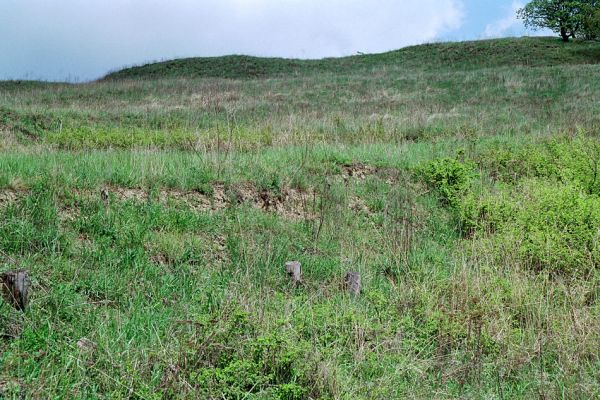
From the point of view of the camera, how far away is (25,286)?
179 inches

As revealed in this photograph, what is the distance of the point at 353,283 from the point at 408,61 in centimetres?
4043

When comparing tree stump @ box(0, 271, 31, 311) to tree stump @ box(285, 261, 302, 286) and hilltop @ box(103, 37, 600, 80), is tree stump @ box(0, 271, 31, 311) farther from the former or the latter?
hilltop @ box(103, 37, 600, 80)

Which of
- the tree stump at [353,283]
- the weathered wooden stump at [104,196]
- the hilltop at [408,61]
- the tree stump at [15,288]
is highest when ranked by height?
the hilltop at [408,61]

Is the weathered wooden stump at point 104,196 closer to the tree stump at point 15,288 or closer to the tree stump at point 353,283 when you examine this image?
the tree stump at point 15,288

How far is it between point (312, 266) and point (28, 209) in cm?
317

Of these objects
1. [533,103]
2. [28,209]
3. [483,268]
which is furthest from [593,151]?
[533,103]

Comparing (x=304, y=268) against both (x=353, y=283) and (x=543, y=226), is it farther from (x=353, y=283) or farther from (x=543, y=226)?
(x=543, y=226)

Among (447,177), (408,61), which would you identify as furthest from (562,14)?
(447,177)

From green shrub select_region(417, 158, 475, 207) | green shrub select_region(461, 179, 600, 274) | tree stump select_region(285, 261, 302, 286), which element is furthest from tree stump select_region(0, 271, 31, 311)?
green shrub select_region(417, 158, 475, 207)

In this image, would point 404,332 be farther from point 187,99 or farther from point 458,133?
point 187,99

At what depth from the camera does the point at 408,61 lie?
43750 mm

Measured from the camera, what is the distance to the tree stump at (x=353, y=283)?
5.68 meters

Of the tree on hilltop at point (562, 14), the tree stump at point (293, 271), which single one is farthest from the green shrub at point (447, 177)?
the tree on hilltop at point (562, 14)

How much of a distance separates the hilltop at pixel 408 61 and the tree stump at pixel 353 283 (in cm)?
3581
